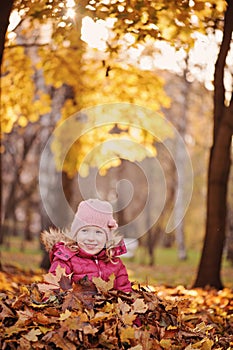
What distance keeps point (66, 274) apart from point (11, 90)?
630 cm

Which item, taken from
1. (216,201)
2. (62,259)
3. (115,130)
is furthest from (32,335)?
(115,130)

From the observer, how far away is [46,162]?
1789 cm

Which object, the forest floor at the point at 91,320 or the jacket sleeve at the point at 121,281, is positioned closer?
the forest floor at the point at 91,320

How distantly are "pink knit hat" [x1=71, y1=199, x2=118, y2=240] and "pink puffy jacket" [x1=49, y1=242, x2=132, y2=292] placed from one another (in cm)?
17

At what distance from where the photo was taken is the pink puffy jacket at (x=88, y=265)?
16.6ft

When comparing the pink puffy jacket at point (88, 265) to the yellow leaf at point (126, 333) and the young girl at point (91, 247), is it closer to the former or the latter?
the young girl at point (91, 247)

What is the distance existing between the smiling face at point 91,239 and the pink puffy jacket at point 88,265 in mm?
45

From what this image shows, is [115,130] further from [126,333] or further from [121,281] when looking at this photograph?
[126,333]

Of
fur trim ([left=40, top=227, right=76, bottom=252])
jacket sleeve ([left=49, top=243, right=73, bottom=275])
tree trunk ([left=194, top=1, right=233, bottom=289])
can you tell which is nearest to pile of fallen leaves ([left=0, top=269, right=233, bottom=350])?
jacket sleeve ([left=49, top=243, right=73, bottom=275])

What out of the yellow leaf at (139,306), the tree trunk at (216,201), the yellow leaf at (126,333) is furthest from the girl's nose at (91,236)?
the tree trunk at (216,201)

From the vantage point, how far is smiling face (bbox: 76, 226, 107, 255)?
16.9 ft

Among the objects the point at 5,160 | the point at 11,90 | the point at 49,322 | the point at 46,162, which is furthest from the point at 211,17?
the point at 5,160

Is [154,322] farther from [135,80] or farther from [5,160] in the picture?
[5,160]

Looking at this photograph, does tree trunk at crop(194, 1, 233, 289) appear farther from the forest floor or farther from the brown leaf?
the brown leaf
